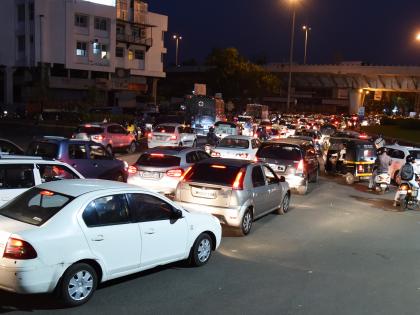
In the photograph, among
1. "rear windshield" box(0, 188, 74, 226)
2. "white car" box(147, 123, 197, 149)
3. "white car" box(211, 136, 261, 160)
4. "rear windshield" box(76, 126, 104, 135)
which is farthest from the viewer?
"white car" box(147, 123, 197, 149)

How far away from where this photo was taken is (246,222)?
11.3 metres

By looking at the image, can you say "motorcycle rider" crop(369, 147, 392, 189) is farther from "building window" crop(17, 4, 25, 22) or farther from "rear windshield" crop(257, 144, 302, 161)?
"building window" crop(17, 4, 25, 22)

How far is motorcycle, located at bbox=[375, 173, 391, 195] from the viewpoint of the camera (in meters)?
18.5

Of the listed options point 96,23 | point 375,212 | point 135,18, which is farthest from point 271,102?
point 375,212

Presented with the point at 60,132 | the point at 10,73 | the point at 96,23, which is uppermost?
the point at 96,23

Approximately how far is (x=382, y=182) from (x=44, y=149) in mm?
11072

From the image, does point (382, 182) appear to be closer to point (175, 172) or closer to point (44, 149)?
point (175, 172)

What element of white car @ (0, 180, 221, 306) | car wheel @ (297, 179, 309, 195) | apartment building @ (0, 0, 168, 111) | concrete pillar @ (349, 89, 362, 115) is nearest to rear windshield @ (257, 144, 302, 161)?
car wheel @ (297, 179, 309, 195)

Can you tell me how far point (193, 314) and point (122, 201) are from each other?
1787 millimetres

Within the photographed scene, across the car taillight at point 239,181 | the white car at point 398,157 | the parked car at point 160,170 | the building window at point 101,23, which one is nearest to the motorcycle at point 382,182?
the white car at point 398,157

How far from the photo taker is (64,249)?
6.45 m

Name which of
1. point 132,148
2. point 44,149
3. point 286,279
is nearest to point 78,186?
point 286,279

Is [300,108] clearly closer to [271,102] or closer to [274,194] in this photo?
[271,102]

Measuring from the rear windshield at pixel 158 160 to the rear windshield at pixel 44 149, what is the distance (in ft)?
7.03
